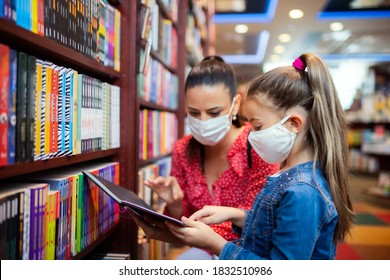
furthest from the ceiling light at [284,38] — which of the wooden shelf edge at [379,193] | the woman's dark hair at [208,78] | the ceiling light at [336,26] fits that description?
the woman's dark hair at [208,78]

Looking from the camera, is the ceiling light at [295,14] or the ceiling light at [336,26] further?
the ceiling light at [336,26]

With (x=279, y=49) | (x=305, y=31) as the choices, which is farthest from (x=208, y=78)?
(x=279, y=49)

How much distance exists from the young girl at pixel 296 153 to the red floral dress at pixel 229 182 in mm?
331

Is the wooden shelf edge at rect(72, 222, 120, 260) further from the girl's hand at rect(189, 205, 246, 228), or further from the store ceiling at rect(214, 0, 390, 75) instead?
the store ceiling at rect(214, 0, 390, 75)

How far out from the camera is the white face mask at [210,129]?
1.41m

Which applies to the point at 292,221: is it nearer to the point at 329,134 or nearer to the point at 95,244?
the point at 329,134

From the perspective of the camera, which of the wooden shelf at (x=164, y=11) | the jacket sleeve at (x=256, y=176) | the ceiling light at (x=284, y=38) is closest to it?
the jacket sleeve at (x=256, y=176)

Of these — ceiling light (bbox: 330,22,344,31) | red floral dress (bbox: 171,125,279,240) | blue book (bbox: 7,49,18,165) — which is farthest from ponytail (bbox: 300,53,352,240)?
ceiling light (bbox: 330,22,344,31)

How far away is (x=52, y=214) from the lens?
96 centimetres

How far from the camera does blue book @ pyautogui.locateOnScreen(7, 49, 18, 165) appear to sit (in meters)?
0.76

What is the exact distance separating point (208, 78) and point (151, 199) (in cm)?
86

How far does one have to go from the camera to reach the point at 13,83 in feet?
2.54

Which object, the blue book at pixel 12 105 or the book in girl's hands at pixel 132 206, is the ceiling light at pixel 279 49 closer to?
the book in girl's hands at pixel 132 206

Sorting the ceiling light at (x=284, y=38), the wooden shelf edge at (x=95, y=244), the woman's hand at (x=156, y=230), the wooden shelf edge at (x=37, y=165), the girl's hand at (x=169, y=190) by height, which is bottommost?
the wooden shelf edge at (x=95, y=244)
